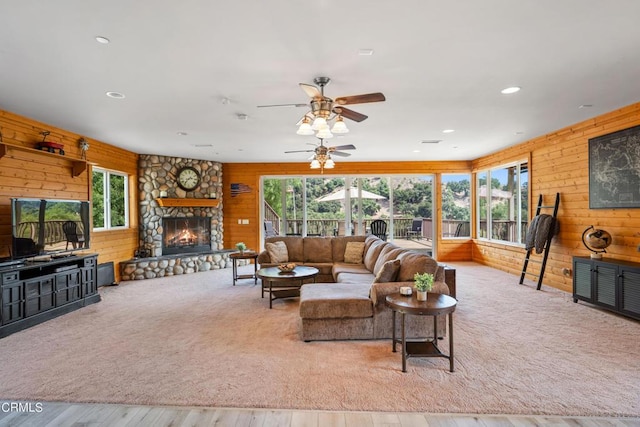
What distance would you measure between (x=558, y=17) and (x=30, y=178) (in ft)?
20.9

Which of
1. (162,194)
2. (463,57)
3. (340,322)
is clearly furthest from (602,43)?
(162,194)

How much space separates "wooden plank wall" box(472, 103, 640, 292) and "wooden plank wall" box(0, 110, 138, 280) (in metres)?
8.06

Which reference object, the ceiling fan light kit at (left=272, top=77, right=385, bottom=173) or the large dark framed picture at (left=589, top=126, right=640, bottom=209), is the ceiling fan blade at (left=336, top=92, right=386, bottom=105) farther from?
the large dark framed picture at (left=589, top=126, right=640, bottom=209)

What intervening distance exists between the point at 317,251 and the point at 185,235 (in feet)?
12.2

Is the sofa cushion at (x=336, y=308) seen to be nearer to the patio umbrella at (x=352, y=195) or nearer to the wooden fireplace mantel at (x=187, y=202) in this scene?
the wooden fireplace mantel at (x=187, y=202)

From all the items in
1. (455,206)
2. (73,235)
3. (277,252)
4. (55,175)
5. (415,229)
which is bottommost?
(277,252)

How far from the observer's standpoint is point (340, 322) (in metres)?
3.55

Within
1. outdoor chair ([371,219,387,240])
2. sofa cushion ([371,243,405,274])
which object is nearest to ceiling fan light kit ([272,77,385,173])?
sofa cushion ([371,243,405,274])

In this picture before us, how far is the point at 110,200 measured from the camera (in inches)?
274

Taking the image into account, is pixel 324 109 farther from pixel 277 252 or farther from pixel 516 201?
pixel 516 201

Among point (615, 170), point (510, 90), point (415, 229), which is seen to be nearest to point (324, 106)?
point (510, 90)

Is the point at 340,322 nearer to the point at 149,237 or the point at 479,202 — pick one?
the point at 149,237

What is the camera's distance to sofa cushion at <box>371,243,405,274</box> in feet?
14.8

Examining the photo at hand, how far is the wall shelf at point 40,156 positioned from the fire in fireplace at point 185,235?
248 cm
